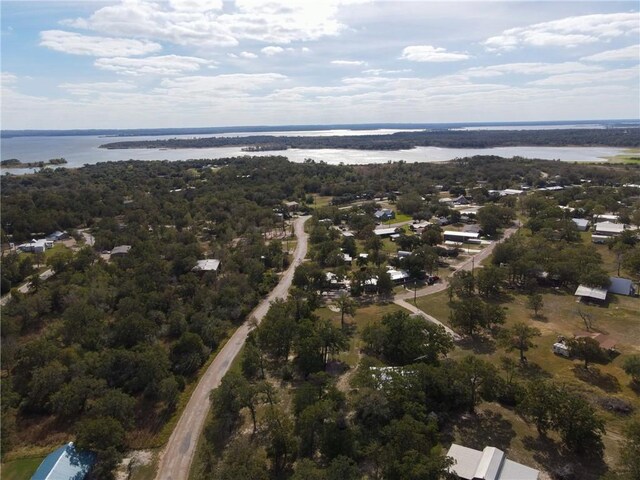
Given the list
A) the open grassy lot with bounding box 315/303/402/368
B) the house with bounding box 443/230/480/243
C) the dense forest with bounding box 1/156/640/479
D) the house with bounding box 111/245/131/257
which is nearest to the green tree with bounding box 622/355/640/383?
the dense forest with bounding box 1/156/640/479

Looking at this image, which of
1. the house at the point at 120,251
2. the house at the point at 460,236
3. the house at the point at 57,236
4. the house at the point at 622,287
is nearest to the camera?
the house at the point at 622,287

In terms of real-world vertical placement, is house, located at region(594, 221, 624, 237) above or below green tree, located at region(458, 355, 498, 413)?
above

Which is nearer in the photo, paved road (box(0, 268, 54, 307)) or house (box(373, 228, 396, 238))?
paved road (box(0, 268, 54, 307))

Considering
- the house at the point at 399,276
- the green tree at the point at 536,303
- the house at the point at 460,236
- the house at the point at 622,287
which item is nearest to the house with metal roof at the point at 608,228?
the house at the point at 460,236

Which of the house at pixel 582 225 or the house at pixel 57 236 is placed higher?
the house at pixel 582 225

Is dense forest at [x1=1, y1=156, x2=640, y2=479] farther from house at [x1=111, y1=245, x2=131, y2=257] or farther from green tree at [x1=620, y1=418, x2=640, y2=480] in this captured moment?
house at [x1=111, y1=245, x2=131, y2=257]

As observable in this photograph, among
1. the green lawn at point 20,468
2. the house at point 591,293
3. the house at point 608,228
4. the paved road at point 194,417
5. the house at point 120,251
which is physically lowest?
the green lawn at point 20,468

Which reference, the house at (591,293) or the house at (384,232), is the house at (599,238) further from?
the house at (384,232)
